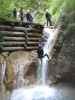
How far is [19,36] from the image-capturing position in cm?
1709

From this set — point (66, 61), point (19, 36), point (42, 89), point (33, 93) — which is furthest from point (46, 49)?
point (33, 93)

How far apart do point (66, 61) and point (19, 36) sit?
8.70ft

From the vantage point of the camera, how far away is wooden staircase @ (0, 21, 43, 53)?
15969 millimetres

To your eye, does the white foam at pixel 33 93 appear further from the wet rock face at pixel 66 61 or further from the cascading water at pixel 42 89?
the wet rock face at pixel 66 61

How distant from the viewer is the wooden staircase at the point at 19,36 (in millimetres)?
15969

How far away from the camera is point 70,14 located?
17.3 meters

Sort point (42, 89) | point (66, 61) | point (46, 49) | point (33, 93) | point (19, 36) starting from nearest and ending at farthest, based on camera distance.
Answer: point (33, 93) < point (42, 89) < point (66, 61) < point (19, 36) < point (46, 49)

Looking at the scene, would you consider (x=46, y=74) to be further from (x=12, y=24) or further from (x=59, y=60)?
(x=12, y=24)

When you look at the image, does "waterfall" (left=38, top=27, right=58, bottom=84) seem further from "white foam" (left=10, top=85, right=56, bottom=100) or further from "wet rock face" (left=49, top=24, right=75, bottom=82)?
"white foam" (left=10, top=85, right=56, bottom=100)

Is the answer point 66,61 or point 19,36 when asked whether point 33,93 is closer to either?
point 66,61

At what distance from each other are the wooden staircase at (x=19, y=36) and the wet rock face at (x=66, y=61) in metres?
1.51

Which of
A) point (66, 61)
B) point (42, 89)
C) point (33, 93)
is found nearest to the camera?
point (33, 93)

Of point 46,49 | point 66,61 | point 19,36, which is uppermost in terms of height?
point 19,36

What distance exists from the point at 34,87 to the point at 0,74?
2.00 meters
